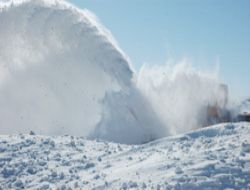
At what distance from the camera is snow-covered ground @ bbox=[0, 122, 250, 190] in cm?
991

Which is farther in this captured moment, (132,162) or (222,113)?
(222,113)

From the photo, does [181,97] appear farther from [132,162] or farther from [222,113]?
[132,162]

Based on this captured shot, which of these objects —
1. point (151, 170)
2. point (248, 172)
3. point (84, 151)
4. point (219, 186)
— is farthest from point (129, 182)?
point (84, 151)

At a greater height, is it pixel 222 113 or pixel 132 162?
pixel 222 113

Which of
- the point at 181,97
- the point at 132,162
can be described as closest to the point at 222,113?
the point at 181,97

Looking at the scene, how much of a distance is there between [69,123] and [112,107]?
6097 millimetres

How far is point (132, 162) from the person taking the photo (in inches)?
460

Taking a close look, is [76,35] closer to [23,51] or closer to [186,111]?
[23,51]

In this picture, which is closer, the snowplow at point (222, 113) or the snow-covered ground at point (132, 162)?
the snow-covered ground at point (132, 162)

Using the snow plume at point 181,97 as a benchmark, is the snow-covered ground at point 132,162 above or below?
below

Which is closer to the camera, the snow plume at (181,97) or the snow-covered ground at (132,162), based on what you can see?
the snow-covered ground at (132,162)

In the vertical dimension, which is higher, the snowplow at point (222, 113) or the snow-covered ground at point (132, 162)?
the snowplow at point (222, 113)

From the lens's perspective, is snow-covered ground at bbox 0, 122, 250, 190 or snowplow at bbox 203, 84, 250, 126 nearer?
snow-covered ground at bbox 0, 122, 250, 190

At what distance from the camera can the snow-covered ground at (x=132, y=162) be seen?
9.91m
